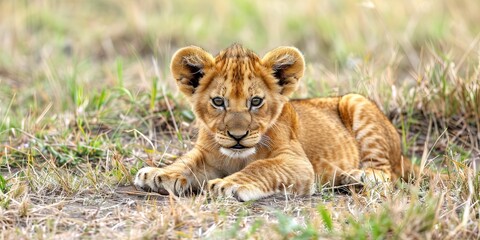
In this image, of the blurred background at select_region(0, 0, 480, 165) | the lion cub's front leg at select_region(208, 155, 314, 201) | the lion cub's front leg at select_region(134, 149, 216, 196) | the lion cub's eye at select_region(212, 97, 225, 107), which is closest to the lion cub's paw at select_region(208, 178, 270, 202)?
the lion cub's front leg at select_region(208, 155, 314, 201)

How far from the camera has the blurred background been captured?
7.75 meters

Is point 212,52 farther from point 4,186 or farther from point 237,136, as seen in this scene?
point 4,186

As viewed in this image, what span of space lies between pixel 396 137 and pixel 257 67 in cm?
163

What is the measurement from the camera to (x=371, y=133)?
7082mm

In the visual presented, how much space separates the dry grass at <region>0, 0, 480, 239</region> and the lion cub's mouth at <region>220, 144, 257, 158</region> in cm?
36

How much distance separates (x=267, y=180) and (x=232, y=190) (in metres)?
0.36

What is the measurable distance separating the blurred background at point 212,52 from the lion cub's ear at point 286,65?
4.55ft

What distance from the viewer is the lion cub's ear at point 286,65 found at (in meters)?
6.16

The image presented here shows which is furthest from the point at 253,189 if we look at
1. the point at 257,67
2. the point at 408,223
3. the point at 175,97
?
the point at 175,97

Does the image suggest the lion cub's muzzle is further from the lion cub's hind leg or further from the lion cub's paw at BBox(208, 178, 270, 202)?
the lion cub's hind leg

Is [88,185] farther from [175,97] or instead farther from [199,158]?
[175,97]

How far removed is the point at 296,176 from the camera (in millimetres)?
6008

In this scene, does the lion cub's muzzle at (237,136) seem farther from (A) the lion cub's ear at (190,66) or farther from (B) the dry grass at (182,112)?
(A) the lion cub's ear at (190,66)

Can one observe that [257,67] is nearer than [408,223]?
No
